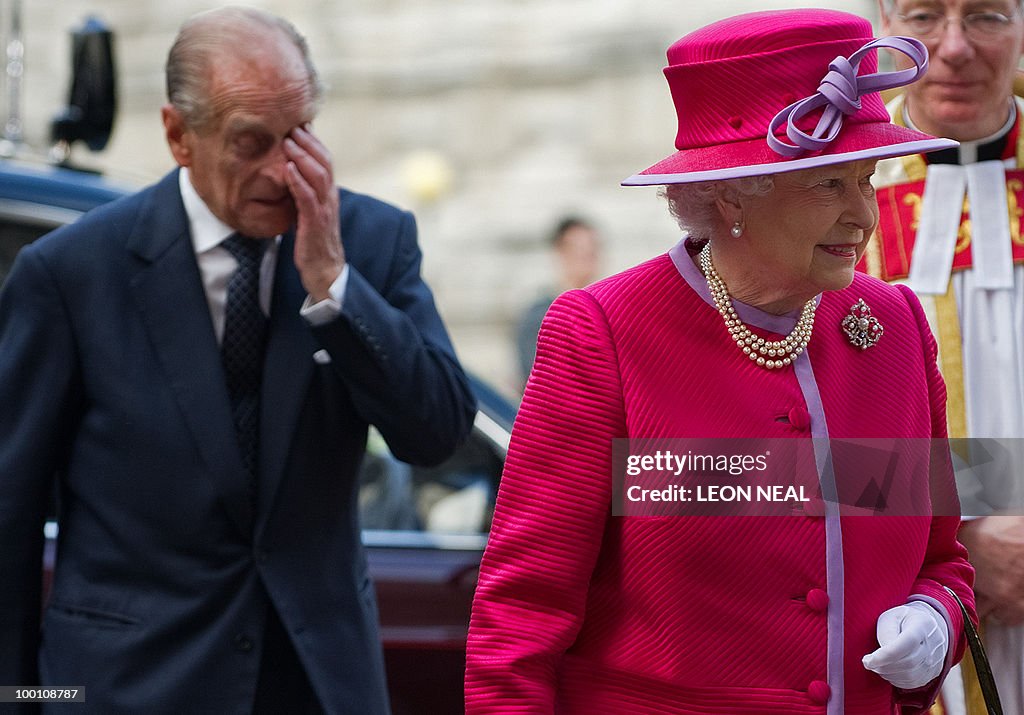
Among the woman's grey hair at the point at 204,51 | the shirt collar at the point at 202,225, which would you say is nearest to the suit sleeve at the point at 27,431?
the shirt collar at the point at 202,225

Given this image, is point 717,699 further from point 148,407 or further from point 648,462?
point 148,407

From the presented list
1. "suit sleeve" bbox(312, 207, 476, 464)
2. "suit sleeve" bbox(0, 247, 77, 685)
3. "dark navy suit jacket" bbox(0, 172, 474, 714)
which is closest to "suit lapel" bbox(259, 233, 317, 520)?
"dark navy suit jacket" bbox(0, 172, 474, 714)

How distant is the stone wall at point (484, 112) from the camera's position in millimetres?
15641

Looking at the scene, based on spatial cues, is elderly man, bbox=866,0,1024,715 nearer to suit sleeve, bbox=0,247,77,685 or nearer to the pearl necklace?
the pearl necklace

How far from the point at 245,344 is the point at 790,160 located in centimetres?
123

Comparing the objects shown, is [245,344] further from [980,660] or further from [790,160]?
[980,660]

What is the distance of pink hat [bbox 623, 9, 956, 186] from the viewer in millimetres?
2391

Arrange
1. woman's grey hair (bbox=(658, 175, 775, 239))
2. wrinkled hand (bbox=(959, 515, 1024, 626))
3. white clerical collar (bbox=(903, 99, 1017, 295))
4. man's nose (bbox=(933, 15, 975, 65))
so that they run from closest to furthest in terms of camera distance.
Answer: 1. woman's grey hair (bbox=(658, 175, 775, 239))
2. wrinkled hand (bbox=(959, 515, 1024, 626))
3. man's nose (bbox=(933, 15, 975, 65))
4. white clerical collar (bbox=(903, 99, 1017, 295))

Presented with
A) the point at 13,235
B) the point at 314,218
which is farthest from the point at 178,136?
the point at 13,235

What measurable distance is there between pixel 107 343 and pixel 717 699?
4.52 feet

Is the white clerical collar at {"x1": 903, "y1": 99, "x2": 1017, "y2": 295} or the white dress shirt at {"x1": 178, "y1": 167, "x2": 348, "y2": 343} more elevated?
the white clerical collar at {"x1": 903, "y1": 99, "x2": 1017, "y2": 295}

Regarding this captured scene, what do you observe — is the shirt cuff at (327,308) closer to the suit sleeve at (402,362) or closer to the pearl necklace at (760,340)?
the suit sleeve at (402,362)

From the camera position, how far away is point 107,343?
3.14m

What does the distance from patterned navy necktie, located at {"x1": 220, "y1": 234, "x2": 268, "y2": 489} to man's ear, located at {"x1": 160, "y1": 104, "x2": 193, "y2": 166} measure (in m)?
0.24
